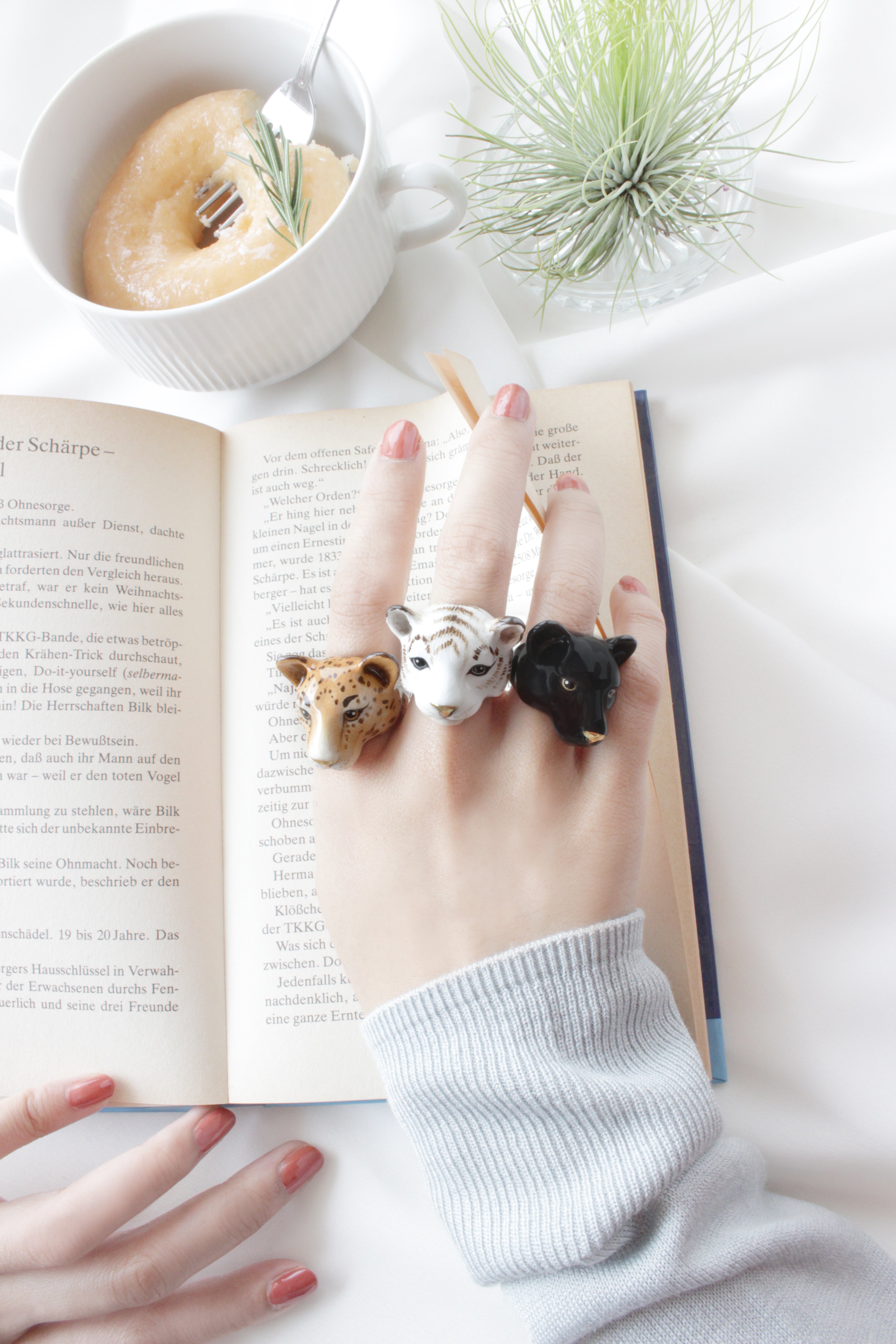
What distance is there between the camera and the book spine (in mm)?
677

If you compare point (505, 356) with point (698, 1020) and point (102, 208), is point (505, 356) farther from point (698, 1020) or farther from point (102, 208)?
point (698, 1020)

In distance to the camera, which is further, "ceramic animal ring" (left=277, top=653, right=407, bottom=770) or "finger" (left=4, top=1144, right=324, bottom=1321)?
"finger" (left=4, top=1144, right=324, bottom=1321)

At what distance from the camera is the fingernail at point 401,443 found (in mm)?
626

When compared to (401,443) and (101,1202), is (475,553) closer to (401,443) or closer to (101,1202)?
(401,443)

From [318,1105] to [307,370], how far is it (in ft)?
2.21

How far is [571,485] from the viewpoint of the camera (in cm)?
64

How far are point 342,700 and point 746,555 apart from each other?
0.45m

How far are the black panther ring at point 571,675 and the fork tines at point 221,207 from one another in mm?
479

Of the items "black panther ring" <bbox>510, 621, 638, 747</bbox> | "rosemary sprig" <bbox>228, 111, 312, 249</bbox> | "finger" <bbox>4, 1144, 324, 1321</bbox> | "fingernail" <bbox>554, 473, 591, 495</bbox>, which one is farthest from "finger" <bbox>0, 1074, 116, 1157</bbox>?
"rosemary sprig" <bbox>228, 111, 312, 249</bbox>

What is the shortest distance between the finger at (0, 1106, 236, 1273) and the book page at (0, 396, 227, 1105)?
0.10 feet

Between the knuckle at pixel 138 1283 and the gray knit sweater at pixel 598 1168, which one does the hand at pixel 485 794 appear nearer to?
the gray knit sweater at pixel 598 1168

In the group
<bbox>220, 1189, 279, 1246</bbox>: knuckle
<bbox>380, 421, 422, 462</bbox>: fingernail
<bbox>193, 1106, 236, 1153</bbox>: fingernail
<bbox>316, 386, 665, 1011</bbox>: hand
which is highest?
<bbox>380, 421, 422, 462</bbox>: fingernail

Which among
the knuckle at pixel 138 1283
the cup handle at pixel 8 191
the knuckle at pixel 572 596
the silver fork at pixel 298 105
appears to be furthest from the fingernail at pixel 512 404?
the knuckle at pixel 138 1283

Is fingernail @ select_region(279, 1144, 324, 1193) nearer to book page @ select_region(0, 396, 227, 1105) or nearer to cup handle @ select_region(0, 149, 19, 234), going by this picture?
book page @ select_region(0, 396, 227, 1105)
